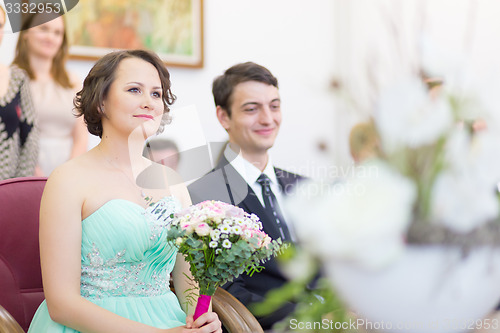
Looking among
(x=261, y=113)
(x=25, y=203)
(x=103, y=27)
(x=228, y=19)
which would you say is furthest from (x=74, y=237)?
(x=228, y=19)

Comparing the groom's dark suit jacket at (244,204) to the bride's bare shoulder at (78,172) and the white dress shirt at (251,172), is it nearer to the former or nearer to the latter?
the white dress shirt at (251,172)

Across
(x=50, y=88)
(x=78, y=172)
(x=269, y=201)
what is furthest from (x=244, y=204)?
(x=50, y=88)

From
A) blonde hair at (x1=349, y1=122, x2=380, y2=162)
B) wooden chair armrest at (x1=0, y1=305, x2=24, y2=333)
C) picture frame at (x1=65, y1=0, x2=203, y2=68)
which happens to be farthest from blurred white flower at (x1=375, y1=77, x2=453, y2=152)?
picture frame at (x1=65, y1=0, x2=203, y2=68)

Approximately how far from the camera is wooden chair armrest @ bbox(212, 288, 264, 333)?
1483 mm

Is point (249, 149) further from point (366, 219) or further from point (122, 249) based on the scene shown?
point (366, 219)

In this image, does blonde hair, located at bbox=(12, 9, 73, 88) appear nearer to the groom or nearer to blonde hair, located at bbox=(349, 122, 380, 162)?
the groom

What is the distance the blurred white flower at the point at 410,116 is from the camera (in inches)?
15.6

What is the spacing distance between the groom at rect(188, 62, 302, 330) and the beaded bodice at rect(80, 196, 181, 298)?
0.42 metres

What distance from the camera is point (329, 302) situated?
1.52 ft

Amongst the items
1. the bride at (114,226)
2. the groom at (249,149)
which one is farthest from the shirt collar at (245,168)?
the bride at (114,226)

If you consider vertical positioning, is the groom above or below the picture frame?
below

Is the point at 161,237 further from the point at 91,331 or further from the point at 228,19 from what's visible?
the point at 228,19

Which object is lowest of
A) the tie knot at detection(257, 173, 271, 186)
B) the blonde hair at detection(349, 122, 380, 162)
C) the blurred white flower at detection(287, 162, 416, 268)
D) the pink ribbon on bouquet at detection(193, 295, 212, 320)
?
the pink ribbon on bouquet at detection(193, 295, 212, 320)

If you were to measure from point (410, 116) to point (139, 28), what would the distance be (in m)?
2.88
